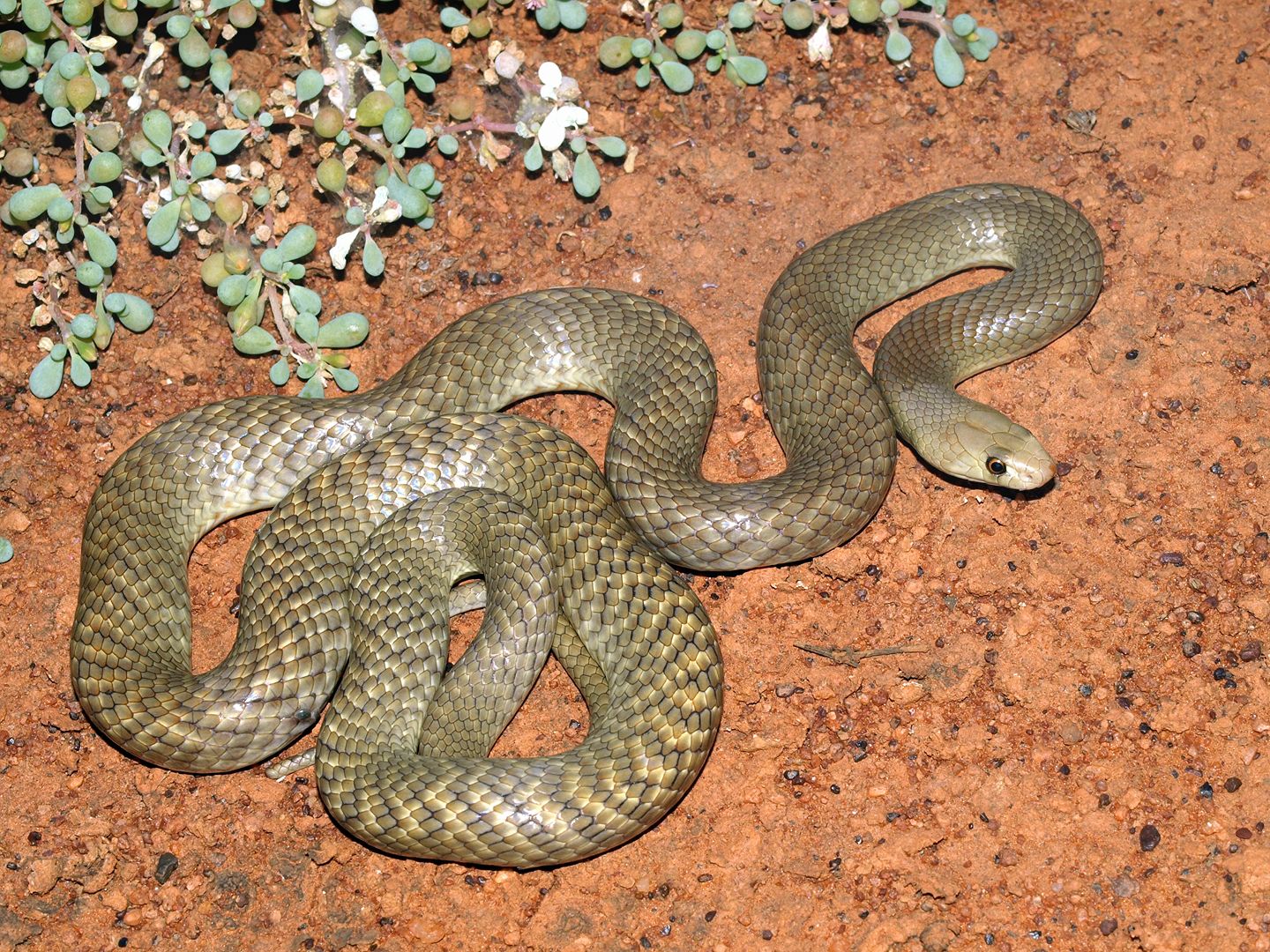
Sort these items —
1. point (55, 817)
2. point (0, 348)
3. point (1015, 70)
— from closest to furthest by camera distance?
point (55, 817)
point (0, 348)
point (1015, 70)

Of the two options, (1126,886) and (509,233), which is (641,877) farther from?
(509,233)

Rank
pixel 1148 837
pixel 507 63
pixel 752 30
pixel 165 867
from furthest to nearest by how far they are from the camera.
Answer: pixel 752 30 < pixel 507 63 < pixel 165 867 < pixel 1148 837

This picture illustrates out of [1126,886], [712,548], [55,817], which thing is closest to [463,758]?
[712,548]

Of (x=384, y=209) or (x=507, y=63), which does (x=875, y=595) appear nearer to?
(x=384, y=209)

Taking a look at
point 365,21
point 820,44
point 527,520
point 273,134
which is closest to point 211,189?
point 273,134

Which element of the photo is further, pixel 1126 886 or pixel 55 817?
pixel 55 817

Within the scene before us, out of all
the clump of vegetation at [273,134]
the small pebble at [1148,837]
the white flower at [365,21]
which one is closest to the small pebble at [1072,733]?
the small pebble at [1148,837]
